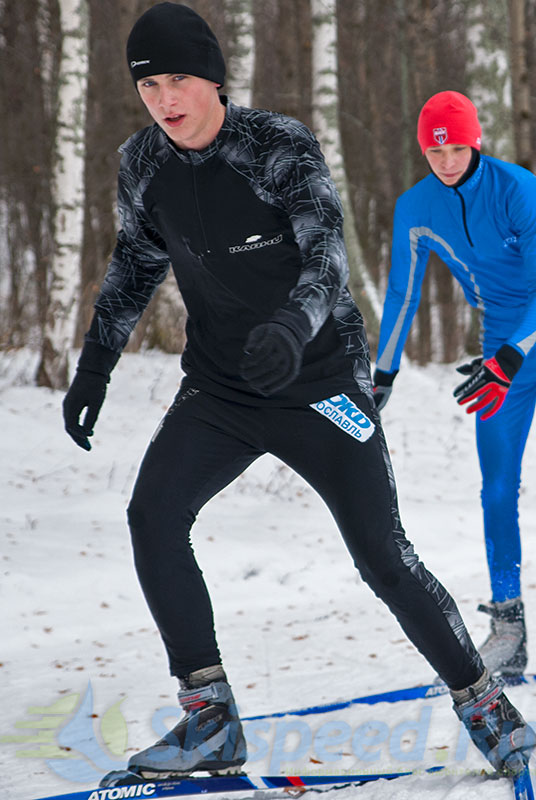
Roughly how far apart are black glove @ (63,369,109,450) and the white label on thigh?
666 millimetres

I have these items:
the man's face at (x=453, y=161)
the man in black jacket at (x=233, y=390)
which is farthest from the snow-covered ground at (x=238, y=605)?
the man's face at (x=453, y=161)

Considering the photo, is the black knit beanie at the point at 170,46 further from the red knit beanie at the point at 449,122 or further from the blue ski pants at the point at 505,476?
the blue ski pants at the point at 505,476

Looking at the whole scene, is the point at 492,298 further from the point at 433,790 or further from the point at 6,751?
the point at 6,751

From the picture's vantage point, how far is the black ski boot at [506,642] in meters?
3.61

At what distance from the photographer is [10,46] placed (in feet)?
52.5

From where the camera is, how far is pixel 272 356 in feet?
6.55

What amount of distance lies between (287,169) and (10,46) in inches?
612

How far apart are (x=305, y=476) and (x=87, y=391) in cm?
69

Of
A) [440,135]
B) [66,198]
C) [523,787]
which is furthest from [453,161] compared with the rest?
[66,198]

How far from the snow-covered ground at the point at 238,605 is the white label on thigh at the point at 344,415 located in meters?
1.00

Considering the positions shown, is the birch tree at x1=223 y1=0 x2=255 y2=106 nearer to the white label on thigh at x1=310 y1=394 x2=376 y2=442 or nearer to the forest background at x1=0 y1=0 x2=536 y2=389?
the forest background at x1=0 y1=0 x2=536 y2=389

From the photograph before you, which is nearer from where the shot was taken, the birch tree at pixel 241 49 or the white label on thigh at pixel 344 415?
the white label on thigh at pixel 344 415

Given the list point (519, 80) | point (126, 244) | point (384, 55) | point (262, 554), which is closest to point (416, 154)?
point (519, 80)

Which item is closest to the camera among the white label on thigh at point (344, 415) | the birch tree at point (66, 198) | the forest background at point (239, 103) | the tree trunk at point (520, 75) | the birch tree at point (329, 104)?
the white label on thigh at point (344, 415)
